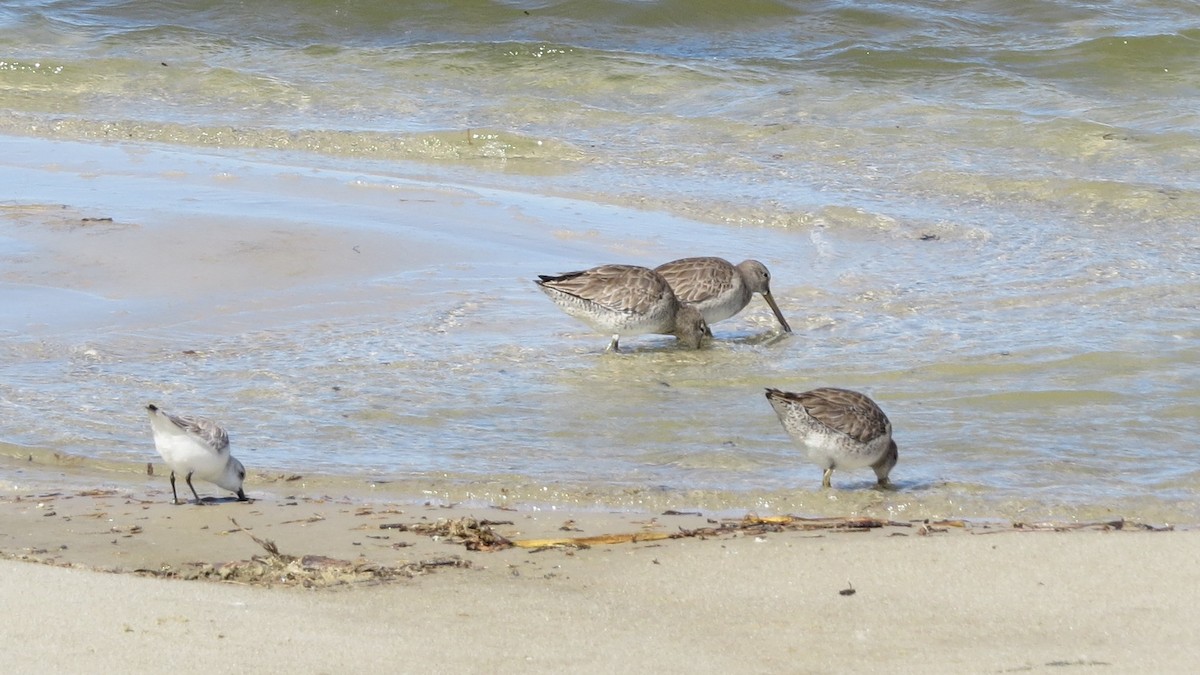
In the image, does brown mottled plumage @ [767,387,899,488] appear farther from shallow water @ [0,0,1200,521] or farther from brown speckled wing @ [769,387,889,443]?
shallow water @ [0,0,1200,521]

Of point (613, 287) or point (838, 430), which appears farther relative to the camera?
point (613, 287)

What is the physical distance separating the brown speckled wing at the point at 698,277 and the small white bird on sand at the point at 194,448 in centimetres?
364

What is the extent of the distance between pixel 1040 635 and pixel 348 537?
2.20 meters

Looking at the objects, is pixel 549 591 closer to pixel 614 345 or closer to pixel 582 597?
pixel 582 597

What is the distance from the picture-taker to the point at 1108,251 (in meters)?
10.1

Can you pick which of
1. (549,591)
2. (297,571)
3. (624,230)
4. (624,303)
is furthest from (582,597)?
(624,230)

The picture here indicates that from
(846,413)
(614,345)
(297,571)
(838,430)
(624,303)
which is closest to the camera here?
(297,571)

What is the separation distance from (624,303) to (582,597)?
157 inches

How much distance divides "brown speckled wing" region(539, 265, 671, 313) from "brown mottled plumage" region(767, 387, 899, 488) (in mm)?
2314

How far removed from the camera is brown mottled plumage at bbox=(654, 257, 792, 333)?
870cm

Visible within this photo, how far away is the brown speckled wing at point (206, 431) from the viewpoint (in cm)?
541

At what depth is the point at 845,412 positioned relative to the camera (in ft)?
19.6

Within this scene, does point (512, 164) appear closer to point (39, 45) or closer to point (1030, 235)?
point (1030, 235)

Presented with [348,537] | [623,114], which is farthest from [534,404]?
[623,114]
